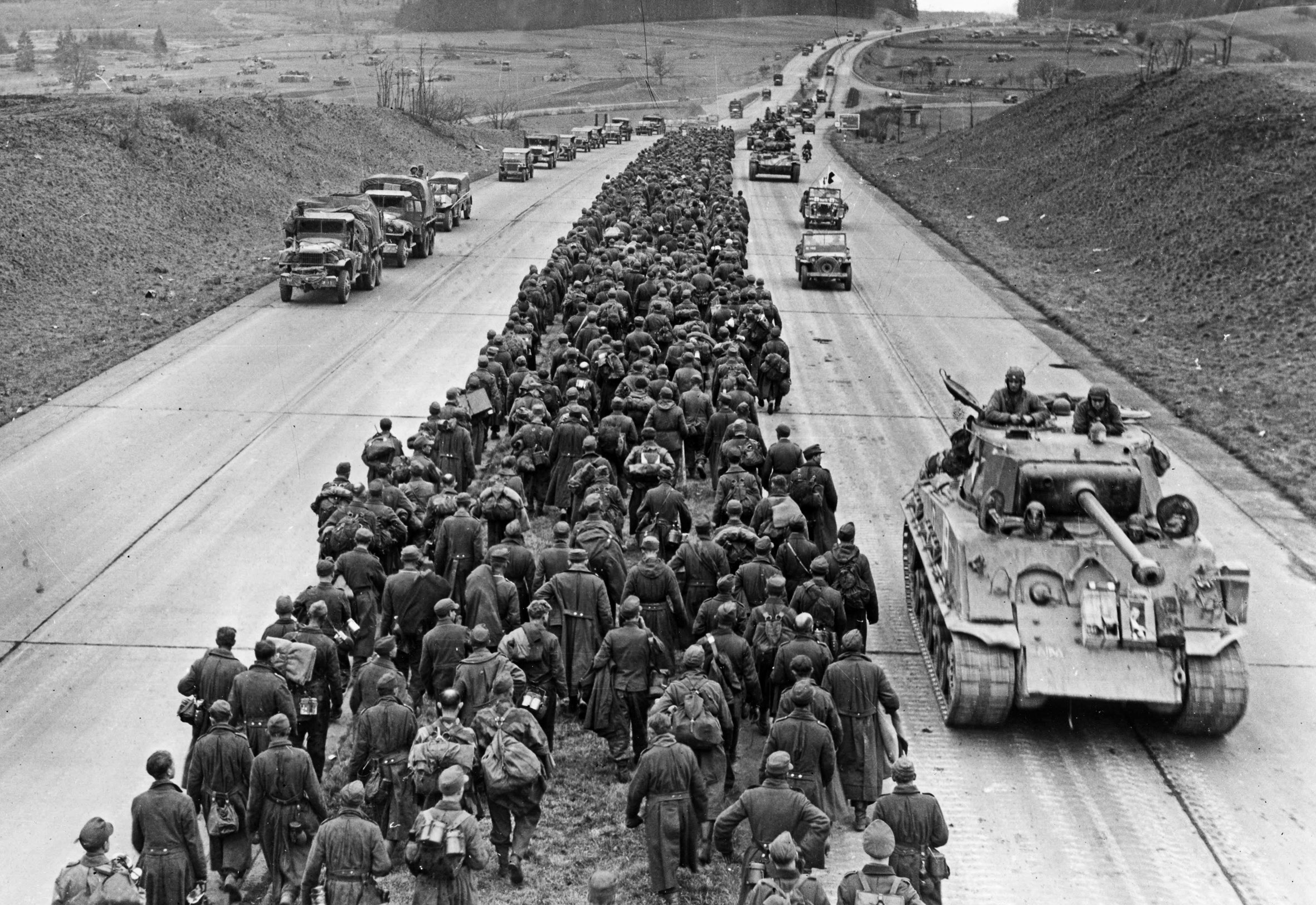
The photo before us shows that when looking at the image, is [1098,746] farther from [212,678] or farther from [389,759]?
[212,678]

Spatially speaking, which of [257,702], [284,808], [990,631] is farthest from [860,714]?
[257,702]

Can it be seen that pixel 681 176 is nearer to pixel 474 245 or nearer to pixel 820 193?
pixel 820 193

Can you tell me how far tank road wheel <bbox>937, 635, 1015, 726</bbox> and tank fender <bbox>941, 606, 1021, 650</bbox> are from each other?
6cm

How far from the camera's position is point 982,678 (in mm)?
12836

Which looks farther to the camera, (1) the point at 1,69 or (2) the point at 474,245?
(1) the point at 1,69

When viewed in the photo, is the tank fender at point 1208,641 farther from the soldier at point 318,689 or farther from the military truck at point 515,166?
the military truck at point 515,166

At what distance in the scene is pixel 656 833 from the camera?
34.0 feet

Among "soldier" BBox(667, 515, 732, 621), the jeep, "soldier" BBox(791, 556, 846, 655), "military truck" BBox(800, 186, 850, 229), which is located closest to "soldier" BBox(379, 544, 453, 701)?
"soldier" BBox(667, 515, 732, 621)

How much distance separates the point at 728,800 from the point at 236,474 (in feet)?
37.0

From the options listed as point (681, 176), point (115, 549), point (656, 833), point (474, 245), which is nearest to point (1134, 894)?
point (656, 833)

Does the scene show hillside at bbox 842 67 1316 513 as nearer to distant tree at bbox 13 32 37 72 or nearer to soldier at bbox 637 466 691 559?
soldier at bbox 637 466 691 559

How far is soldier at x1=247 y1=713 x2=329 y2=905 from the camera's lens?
9.97 meters

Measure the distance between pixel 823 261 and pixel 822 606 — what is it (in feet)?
78.6

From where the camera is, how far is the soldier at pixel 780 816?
9680 millimetres
